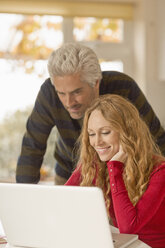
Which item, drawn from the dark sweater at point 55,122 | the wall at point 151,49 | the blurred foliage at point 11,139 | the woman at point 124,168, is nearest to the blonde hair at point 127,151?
the woman at point 124,168

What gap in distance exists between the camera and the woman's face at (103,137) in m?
1.86

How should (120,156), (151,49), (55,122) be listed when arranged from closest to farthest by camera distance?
1. (120,156)
2. (55,122)
3. (151,49)

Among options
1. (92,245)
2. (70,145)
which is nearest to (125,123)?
(70,145)

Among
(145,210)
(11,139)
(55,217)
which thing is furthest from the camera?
(11,139)

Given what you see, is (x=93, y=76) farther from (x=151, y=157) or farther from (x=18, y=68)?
(x=18, y=68)

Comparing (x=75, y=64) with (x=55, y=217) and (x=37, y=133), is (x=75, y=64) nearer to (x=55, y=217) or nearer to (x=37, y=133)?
(x=37, y=133)

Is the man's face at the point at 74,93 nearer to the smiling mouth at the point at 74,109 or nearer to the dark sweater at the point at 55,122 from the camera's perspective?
the smiling mouth at the point at 74,109

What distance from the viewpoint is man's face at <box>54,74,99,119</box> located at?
204 cm

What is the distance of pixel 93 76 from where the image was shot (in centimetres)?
208

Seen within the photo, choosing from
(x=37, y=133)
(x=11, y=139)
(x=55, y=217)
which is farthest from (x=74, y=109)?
(x=11, y=139)

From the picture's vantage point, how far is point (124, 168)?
1.86 metres

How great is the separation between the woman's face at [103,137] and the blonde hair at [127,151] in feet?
0.06

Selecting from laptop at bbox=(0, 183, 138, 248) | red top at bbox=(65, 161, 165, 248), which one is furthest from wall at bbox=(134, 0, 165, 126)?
laptop at bbox=(0, 183, 138, 248)

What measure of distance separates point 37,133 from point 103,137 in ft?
1.67
